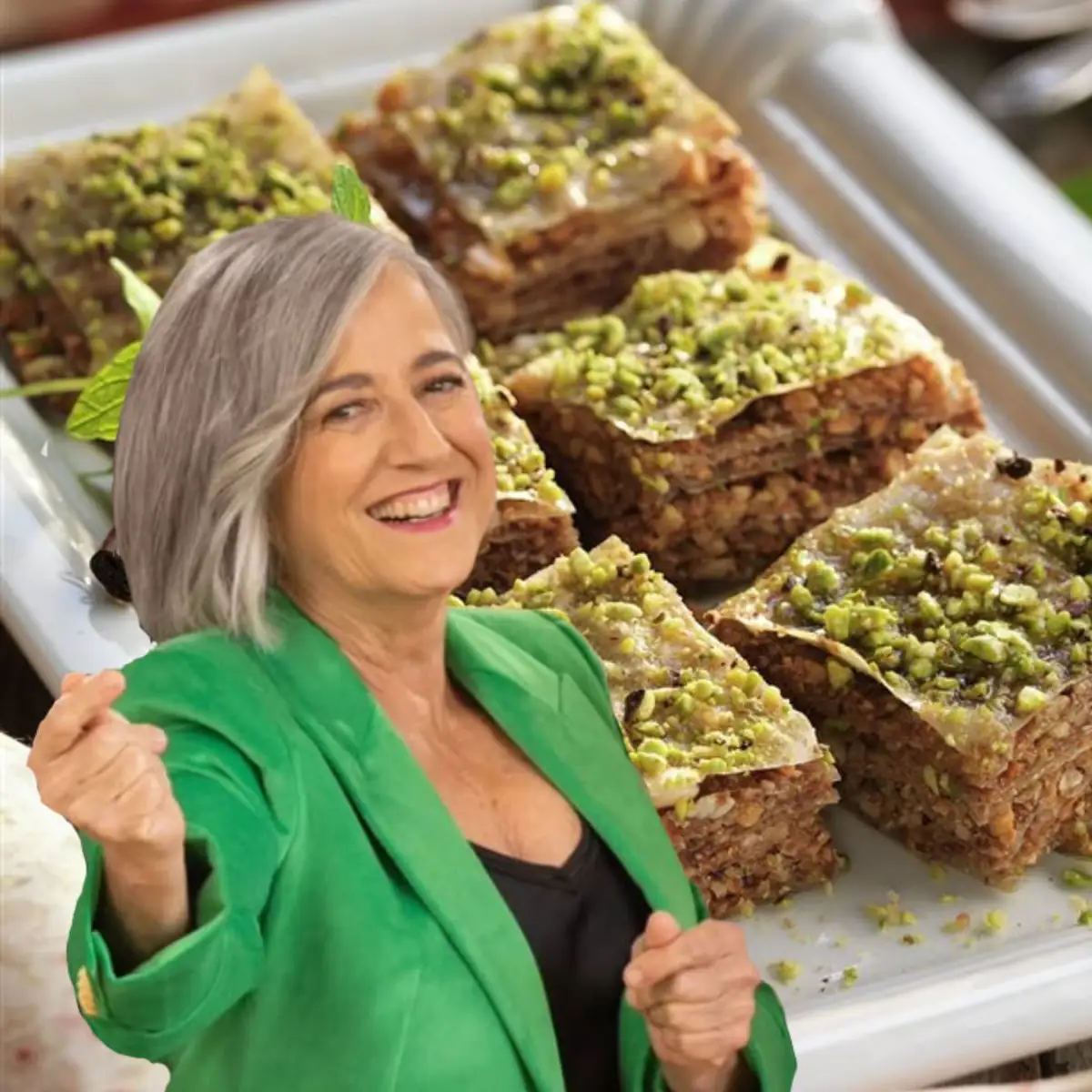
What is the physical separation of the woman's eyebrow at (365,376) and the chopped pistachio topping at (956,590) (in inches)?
29.6

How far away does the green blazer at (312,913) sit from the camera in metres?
0.98

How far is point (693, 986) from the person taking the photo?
1.00m

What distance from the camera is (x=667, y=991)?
1.00 metres

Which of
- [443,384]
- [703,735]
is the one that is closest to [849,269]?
[703,735]

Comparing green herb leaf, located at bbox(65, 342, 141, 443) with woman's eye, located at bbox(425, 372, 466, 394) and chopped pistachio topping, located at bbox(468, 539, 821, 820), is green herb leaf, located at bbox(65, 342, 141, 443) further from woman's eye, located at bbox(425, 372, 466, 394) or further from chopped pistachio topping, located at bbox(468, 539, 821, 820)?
woman's eye, located at bbox(425, 372, 466, 394)

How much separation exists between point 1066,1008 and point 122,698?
3.04ft

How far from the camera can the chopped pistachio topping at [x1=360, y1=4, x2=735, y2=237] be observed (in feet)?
7.53

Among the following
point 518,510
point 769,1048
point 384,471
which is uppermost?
point 384,471

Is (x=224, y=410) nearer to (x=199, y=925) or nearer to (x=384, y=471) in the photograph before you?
(x=384, y=471)

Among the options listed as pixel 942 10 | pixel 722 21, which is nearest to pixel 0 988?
pixel 722 21

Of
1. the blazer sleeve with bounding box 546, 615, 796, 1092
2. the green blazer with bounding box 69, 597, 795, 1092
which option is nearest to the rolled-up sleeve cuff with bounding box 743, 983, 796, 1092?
the blazer sleeve with bounding box 546, 615, 796, 1092

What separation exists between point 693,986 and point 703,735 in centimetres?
69

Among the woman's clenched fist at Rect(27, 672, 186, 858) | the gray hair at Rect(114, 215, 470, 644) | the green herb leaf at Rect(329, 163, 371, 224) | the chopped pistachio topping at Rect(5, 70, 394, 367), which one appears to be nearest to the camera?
the woman's clenched fist at Rect(27, 672, 186, 858)

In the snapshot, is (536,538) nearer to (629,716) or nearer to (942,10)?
(629,716)
